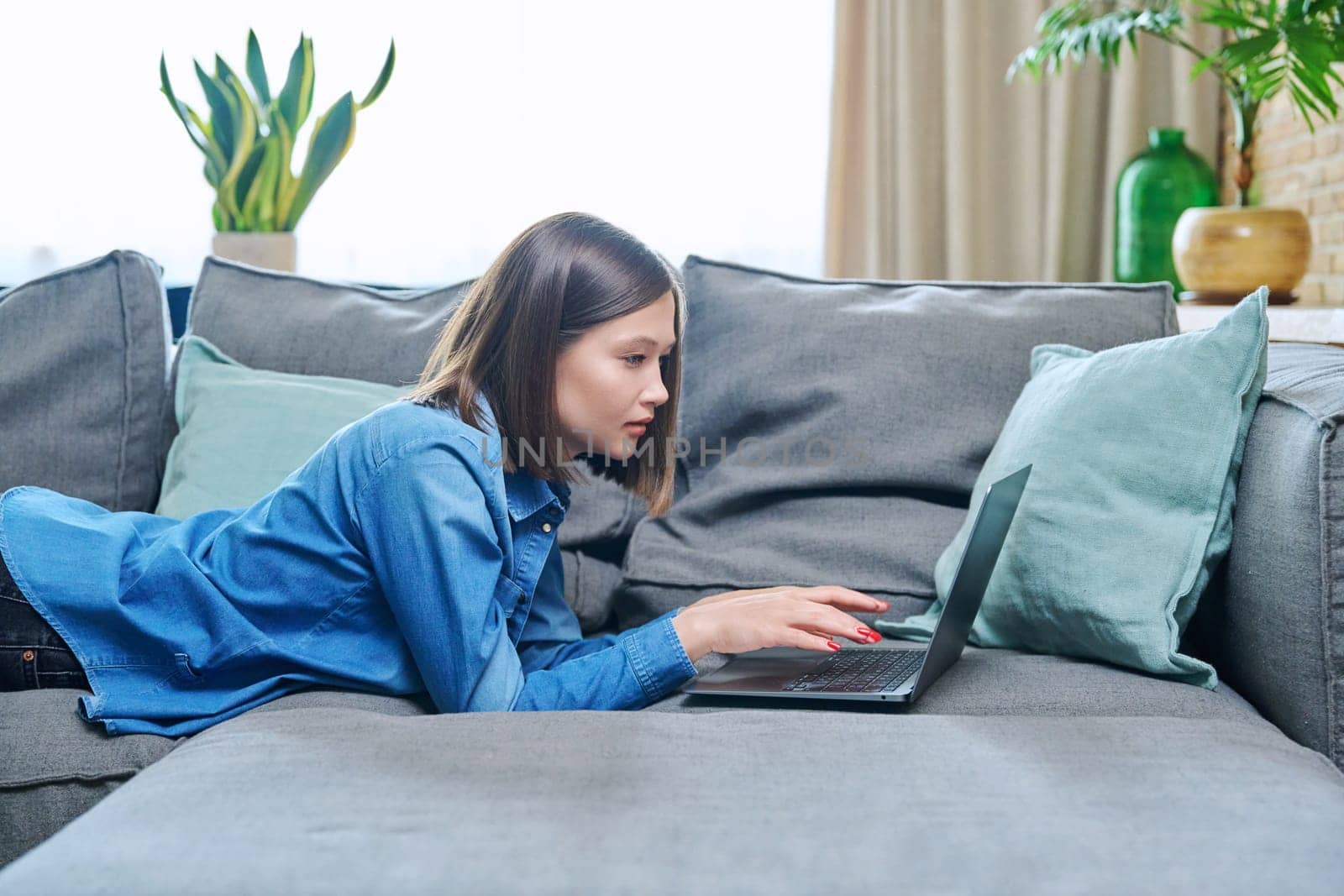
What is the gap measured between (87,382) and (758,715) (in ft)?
3.66

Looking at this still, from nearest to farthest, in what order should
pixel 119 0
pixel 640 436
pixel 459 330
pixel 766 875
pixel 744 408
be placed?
1. pixel 766 875
2. pixel 459 330
3. pixel 640 436
4. pixel 744 408
5. pixel 119 0

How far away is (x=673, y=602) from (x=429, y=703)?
0.40 m

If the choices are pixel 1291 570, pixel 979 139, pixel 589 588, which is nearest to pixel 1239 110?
pixel 979 139

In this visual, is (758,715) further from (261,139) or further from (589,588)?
(261,139)

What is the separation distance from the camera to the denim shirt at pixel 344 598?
3.51 ft

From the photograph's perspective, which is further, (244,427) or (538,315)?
(244,427)

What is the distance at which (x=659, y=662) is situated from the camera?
1134mm

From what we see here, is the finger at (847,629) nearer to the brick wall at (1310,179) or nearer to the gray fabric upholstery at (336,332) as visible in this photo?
the gray fabric upholstery at (336,332)

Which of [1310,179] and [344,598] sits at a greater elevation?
[1310,179]

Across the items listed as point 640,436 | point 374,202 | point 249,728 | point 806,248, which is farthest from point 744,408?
point 374,202

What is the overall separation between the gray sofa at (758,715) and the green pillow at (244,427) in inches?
3.0

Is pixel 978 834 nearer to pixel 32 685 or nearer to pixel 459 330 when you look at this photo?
pixel 459 330

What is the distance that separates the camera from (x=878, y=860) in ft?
2.28

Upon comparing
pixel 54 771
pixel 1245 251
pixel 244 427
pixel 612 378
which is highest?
pixel 1245 251
